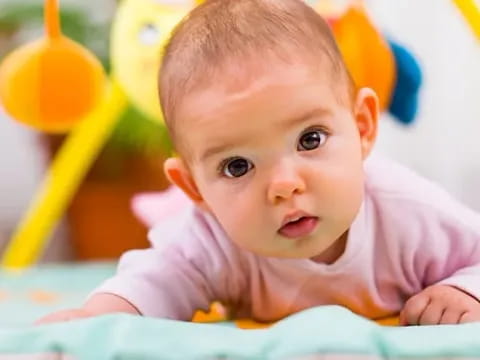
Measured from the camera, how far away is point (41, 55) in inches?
36.9

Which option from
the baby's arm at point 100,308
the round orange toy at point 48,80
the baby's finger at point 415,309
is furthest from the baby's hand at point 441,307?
the round orange toy at point 48,80

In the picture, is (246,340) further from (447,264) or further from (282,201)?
(447,264)

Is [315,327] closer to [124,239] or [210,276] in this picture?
[210,276]

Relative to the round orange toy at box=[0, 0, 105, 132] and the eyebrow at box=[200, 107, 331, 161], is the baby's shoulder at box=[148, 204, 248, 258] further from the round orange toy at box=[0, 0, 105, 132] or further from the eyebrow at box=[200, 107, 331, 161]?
the round orange toy at box=[0, 0, 105, 132]

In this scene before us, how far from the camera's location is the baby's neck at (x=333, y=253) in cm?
74

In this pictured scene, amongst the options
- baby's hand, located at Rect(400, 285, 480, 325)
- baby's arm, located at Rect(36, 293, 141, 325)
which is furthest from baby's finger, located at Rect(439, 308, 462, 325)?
baby's arm, located at Rect(36, 293, 141, 325)

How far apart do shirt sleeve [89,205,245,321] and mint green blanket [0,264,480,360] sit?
0.18 metres

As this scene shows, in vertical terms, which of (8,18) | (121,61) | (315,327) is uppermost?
(8,18)

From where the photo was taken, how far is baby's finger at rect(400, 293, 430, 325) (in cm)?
69

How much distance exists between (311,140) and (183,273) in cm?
18

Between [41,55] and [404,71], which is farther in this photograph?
[404,71]

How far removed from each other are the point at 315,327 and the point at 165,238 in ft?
0.99

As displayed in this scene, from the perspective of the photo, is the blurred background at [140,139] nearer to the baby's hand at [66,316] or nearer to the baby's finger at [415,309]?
the baby's finger at [415,309]

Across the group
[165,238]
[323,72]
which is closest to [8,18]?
[165,238]
